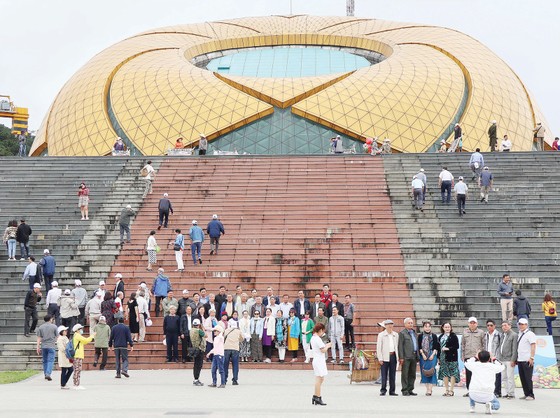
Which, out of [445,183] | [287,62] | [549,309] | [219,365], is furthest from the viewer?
[287,62]

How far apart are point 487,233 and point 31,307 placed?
9.94 metres

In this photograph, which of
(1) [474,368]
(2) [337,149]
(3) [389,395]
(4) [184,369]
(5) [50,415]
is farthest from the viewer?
(2) [337,149]

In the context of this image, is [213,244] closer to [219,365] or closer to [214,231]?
[214,231]

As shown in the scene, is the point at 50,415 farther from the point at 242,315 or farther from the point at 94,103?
the point at 94,103

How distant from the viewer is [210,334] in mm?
14734

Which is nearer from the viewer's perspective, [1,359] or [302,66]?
[1,359]

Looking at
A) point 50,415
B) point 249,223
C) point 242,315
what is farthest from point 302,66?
point 50,415

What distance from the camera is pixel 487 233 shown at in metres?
20.6

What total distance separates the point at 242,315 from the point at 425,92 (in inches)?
751

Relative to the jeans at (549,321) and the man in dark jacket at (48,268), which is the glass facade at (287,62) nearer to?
the man in dark jacket at (48,268)

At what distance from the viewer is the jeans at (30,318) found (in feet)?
55.9

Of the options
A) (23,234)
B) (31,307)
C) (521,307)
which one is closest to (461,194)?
(521,307)

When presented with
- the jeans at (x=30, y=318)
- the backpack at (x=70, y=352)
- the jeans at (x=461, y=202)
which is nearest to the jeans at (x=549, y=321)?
the jeans at (x=461, y=202)

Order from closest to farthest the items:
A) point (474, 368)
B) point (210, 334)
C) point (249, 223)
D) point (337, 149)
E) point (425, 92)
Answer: point (474, 368), point (210, 334), point (249, 223), point (337, 149), point (425, 92)
